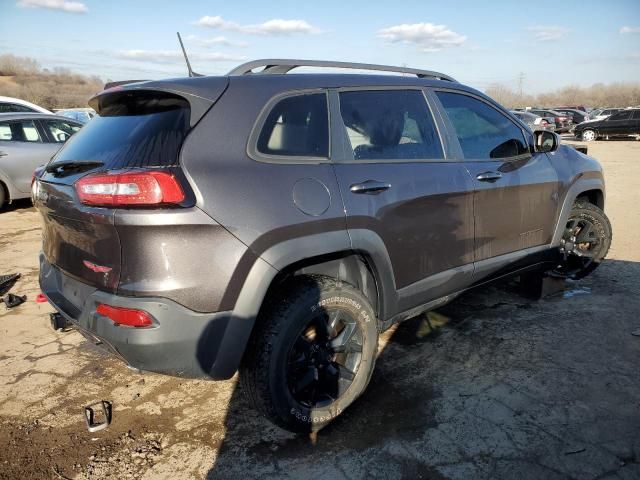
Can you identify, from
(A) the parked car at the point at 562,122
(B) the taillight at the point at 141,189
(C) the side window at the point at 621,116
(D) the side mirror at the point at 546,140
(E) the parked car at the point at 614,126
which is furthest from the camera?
(A) the parked car at the point at 562,122

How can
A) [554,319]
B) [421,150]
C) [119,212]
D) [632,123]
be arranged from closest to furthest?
[119,212]
[421,150]
[554,319]
[632,123]

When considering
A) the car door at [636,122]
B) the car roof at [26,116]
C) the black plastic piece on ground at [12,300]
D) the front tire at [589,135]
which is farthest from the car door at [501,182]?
the front tire at [589,135]

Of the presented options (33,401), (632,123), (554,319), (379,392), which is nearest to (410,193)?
(379,392)

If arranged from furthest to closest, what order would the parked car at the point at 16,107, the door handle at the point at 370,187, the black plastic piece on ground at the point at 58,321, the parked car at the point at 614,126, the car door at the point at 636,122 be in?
the parked car at the point at 614,126, the car door at the point at 636,122, the parked car at the point at 16,107, the black plastic piece on ground at the point at 58,321, the door handle at the point at 370,187

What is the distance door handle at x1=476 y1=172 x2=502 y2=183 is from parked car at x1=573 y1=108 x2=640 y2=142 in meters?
23.7

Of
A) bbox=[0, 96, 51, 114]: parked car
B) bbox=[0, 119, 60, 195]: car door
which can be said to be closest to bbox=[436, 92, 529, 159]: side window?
bbox=[0, 119, 60, 195]: car door

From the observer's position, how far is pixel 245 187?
2.08 metres

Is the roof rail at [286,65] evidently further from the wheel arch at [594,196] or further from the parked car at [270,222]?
the wheel arch at [594,196]

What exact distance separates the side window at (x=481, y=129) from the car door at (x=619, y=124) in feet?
76.0

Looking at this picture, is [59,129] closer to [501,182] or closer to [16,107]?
[16,107]

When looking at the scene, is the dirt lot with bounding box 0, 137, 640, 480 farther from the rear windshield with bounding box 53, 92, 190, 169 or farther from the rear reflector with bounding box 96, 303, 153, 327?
Result: the rear windshield with bounding box 53, 92, 190, 169

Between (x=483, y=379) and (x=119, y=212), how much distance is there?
7.47 feet

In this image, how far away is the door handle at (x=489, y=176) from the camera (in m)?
3.10

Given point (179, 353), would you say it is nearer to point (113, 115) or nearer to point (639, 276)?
point (113, 115)
